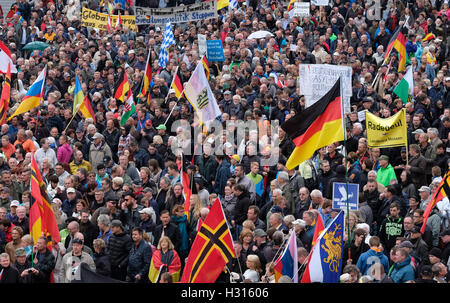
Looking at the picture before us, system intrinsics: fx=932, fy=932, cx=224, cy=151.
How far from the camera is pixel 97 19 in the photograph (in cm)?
2508

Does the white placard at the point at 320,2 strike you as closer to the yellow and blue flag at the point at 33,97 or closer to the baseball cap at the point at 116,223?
the yellow and blue flag at the point at 33,97

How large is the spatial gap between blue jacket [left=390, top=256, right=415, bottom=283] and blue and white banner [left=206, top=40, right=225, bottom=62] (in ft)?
38.4

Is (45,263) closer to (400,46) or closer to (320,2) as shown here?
(400,46)

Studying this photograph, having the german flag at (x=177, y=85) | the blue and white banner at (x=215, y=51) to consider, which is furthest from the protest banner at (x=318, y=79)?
the blue and white banner at (x=215, y=51)

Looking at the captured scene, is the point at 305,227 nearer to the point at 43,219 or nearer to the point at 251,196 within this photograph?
the point at 251,196

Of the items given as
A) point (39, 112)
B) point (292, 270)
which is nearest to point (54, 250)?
point (292, 270)

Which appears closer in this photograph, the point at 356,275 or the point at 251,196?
the point at 356,275

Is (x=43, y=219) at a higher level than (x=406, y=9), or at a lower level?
lower

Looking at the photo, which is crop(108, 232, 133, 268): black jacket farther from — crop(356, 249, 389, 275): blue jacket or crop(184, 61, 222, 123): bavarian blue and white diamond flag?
crop(184, 61, 222, 123): bavarian blue and white diamond flag

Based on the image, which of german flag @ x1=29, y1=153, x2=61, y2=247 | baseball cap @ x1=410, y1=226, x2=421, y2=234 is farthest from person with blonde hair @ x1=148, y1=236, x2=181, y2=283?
baseball cap @ x1=410, y1=226, x2=421, y2=234

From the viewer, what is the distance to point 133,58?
22797mm

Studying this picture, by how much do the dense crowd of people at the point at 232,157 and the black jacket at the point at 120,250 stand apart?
0.02 m

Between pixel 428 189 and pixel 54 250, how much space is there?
5114 mm

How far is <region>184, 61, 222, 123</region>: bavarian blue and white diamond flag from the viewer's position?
1636cm
